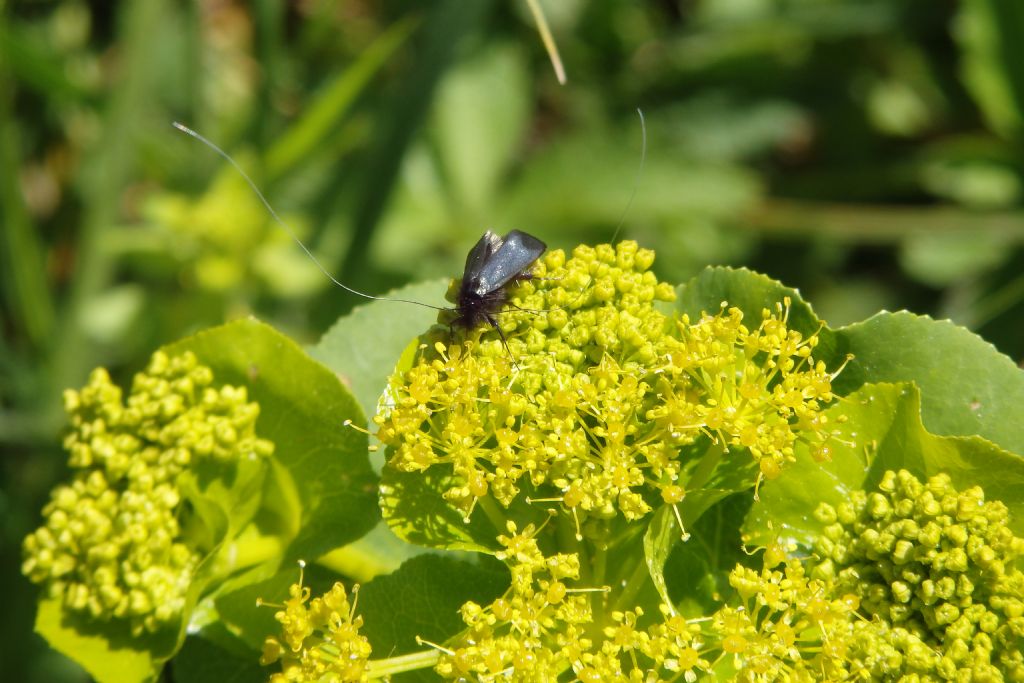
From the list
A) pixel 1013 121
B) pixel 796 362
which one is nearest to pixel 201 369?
pixel 796 362

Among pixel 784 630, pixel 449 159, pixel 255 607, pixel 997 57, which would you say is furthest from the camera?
pixel 449 159

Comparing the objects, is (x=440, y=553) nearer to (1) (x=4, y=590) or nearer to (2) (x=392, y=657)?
(2) (x=392, y=657)

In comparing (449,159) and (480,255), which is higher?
(480,255)

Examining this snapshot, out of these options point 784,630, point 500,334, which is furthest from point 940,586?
point 500,334

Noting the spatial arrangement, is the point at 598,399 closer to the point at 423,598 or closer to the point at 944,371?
the point at 423,598

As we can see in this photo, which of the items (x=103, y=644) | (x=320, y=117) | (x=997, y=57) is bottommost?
(x=103, y=644)

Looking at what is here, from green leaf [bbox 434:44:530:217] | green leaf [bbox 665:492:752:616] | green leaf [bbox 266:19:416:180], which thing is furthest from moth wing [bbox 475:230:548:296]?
green leaf [bbox 434:44:530:217]
